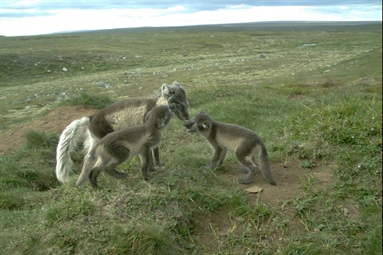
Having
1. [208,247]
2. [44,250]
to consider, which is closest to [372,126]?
[208,247]

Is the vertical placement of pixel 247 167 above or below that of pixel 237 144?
below

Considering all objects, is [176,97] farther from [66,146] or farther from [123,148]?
[66,146]

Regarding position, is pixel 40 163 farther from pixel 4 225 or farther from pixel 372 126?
pixel 372 126

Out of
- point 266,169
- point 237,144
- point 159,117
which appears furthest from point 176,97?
point 266,169

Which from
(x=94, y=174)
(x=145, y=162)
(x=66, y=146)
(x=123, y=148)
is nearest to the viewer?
(x=123, y=148)

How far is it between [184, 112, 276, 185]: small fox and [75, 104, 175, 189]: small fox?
0.72 m

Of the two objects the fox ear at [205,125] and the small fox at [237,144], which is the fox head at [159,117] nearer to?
the small fox at [237,144]

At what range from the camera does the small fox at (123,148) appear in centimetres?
627

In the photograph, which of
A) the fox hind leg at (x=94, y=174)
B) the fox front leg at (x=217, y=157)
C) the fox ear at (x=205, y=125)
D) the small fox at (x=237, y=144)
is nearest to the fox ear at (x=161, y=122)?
the small fox at (x=237, y=144)

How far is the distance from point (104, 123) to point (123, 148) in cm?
145

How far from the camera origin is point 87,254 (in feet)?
16.6

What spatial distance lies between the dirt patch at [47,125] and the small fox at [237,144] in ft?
21.0

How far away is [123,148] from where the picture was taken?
Result: 20.6 feet

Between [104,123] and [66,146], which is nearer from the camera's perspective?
[104,123]
